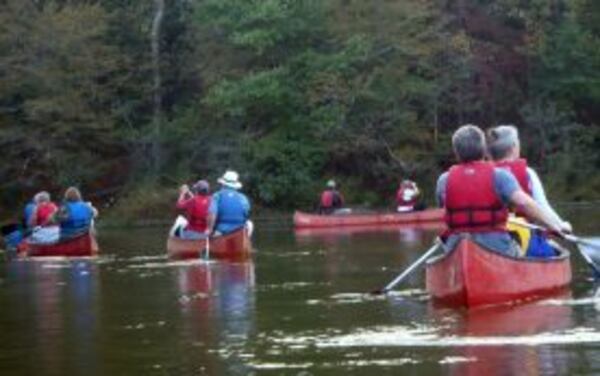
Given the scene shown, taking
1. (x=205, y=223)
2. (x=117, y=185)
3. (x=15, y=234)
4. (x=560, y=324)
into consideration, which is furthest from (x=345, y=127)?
(x=560, y=324)

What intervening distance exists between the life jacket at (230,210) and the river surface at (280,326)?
2676 millimetres

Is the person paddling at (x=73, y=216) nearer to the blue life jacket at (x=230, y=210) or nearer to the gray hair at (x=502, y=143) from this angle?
the blue life jacket at (x=230, y=210)

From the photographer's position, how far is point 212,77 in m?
47.5

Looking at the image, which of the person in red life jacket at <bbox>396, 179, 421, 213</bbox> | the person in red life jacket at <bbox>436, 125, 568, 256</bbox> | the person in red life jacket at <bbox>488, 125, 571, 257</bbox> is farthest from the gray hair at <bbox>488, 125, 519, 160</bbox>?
the person in red life jacket at <bbox>396, 179, 421, 213</bbox>

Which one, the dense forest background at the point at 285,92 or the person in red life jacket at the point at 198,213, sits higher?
the dense forest background at the point at 285,92

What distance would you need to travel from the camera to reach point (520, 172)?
42.2ft

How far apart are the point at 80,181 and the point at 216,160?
14.9 feet

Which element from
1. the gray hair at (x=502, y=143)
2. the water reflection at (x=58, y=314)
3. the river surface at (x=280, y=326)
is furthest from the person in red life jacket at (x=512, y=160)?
the water reflection at (x=58, y=314)

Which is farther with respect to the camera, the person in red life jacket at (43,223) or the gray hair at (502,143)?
the person in red life jacket at (43,223)

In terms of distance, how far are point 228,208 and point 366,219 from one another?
12795 millimetres

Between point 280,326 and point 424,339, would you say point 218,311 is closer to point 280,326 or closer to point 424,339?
point 280,326

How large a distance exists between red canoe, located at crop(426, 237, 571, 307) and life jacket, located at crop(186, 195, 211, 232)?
1074 cm

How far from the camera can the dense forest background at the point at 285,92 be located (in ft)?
153

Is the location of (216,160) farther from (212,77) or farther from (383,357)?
(383,357)
